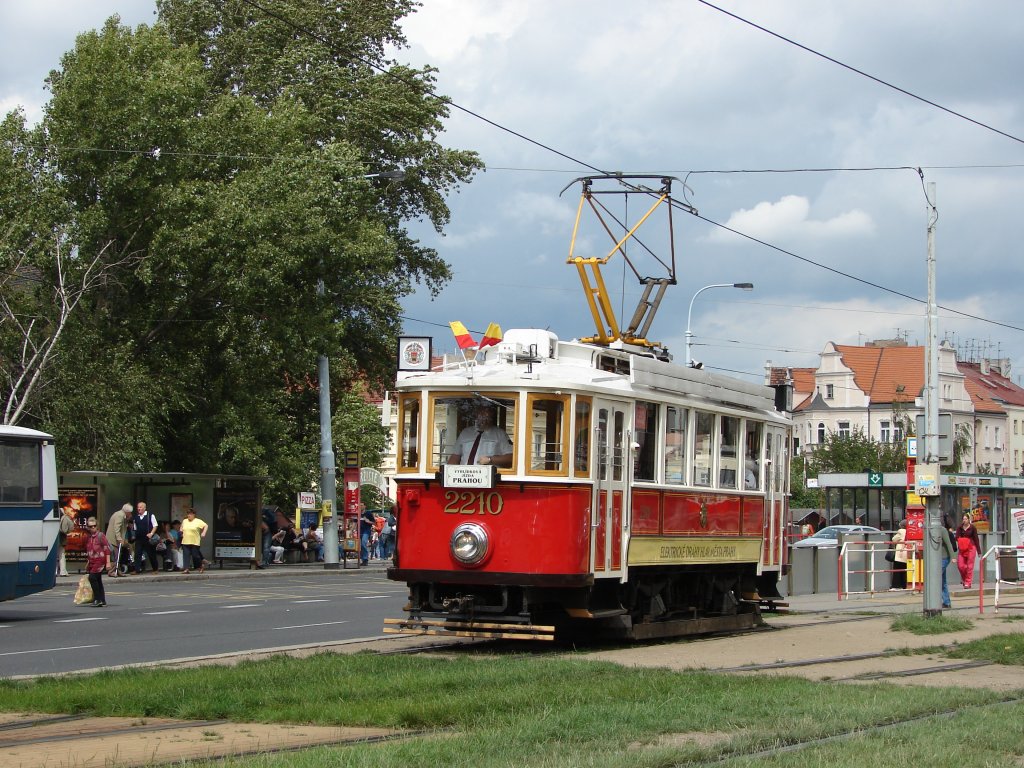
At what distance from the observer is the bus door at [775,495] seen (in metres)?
20.3

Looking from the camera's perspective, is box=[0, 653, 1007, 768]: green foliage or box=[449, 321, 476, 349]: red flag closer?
box=[0, 653, 1007, 768]: green foliage

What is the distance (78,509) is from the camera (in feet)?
112

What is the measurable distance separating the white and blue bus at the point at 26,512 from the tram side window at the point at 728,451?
9.97 meters

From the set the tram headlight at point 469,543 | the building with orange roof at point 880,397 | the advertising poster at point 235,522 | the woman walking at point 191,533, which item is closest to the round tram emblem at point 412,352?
the tram headlight at point 469,543

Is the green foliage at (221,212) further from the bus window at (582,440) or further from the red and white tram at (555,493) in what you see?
the bus window at (582,440)

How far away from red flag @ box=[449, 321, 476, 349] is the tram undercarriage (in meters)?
2.64

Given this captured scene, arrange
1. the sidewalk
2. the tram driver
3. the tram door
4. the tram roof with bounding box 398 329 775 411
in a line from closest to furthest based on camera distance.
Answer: the tram driver
the tram roof with bounding box 398 329 775 411
the tram door
the sidewalk

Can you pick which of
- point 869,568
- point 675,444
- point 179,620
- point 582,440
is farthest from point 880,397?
point 582,440

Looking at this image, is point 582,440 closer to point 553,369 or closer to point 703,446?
point 553,369

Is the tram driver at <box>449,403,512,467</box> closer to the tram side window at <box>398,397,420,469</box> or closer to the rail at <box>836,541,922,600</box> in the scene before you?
the tram side window at <box>398,397,420,469</box>

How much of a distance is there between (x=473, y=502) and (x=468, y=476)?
34 centimetres

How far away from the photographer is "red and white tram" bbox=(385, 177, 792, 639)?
15.7m

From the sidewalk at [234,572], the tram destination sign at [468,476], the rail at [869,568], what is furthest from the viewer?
the sidewalk at [234,572]

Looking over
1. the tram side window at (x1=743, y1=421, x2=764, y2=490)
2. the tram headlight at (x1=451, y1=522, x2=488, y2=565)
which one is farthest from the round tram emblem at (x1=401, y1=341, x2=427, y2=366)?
the tram side window at (x1=743, y1=421, x2=764, y2=490)
